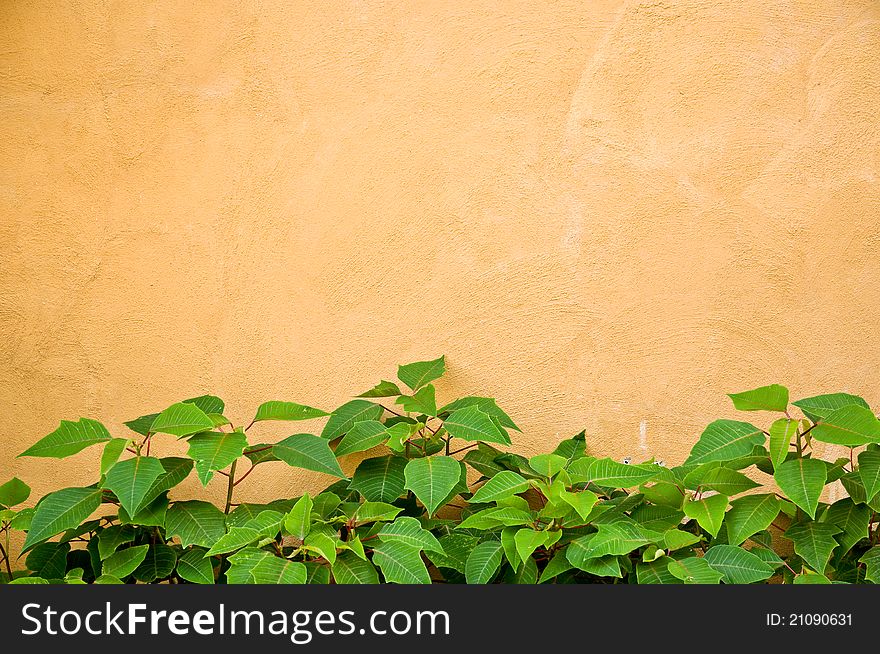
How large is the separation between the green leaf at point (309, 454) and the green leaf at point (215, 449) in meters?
0.08

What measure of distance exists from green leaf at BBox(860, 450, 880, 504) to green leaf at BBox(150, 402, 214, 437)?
95 cm

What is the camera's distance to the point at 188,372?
5.26 ft

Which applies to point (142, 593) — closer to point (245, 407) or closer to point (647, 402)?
point (245, 407)

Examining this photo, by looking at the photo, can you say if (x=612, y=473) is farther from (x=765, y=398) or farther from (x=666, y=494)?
(x=765, y=398)

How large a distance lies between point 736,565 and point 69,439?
101cm

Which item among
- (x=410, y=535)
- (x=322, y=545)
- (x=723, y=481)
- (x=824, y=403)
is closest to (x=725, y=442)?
(x=723, y=481)

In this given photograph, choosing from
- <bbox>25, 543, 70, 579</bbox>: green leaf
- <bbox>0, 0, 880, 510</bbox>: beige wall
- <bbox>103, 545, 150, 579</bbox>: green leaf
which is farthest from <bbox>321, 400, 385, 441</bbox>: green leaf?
<bbox>25, 543, 70, 579</bbox>: green leaf

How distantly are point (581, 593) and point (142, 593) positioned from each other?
60 centimetres

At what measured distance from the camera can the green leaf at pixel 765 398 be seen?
121 cm

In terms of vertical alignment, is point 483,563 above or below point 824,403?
below

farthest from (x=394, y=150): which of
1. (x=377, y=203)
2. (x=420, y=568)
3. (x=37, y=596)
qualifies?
(x=37, y=596)

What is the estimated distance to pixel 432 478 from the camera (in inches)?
49.9

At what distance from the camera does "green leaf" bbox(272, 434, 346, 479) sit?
1.30 metres

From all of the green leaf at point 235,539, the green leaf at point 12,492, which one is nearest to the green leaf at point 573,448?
the green leaf at point 235,539
